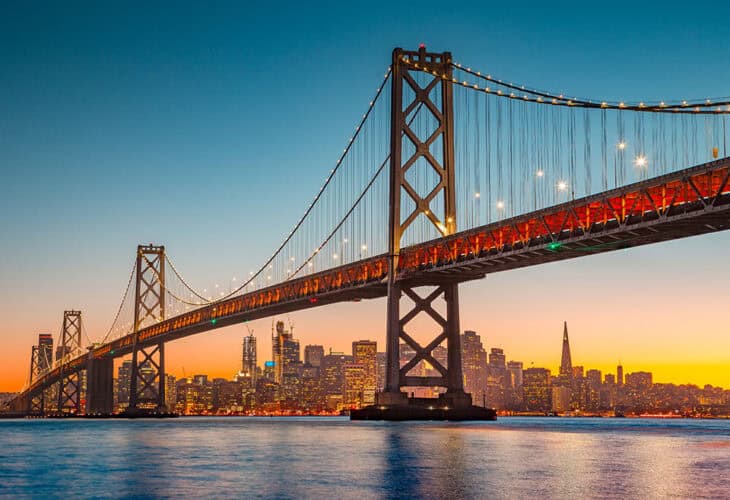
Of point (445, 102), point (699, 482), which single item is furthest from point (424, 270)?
point (699, 482)

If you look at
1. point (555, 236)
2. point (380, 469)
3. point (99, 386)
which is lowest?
point (380, 469)

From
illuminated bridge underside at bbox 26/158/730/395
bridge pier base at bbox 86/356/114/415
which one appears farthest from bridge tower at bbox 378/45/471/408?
bridge pier base at bbox 86/356/114/415

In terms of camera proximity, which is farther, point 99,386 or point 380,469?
point 99,386

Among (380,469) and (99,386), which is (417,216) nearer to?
(380,469)

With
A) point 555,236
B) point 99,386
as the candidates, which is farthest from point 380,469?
point 99,386

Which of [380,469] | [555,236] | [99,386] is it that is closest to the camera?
[380,469]

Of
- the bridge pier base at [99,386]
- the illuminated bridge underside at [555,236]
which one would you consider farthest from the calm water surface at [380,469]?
the bridge pier base at [99,386]

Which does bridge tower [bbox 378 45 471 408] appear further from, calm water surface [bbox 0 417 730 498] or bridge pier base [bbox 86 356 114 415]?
bridge pier base [bbox 86 356 114 415]

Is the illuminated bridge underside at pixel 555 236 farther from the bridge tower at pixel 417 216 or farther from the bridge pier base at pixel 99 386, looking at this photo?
the bridge pier base at pixel 99 386
